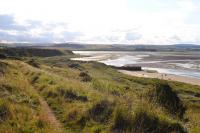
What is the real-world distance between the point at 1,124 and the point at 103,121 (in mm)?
3460

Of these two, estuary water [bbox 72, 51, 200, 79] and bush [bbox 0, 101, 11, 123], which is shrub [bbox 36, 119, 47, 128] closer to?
bush [bbox 0, 101, 11, 123]

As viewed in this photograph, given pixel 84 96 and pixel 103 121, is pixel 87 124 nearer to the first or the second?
pixel 103 121

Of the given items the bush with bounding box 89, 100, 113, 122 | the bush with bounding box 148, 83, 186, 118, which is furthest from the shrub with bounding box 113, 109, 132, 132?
the bush with bounding box 148, 83, 186, 118

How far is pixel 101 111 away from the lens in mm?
12820

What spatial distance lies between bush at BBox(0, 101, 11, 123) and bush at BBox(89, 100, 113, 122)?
2966mm

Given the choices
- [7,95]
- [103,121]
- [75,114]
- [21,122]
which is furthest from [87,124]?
[7,95]

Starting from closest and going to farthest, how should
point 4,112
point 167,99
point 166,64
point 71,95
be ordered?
point 4,112
point 167,99
point 71,95
point 166,64

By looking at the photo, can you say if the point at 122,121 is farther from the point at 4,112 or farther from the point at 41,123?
the point at 4,112

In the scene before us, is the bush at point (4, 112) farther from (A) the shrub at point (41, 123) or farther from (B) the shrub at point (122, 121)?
(B) the shrub at point (122, 121)

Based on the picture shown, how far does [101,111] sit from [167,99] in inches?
163

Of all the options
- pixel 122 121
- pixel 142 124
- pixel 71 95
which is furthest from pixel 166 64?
pixel 142 124

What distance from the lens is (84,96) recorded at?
16469 mm

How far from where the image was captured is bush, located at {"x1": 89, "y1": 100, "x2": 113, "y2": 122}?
12297 mm

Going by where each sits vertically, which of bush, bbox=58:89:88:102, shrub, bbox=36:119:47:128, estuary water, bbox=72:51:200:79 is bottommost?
estuary water, bbox=72:51:200:79
